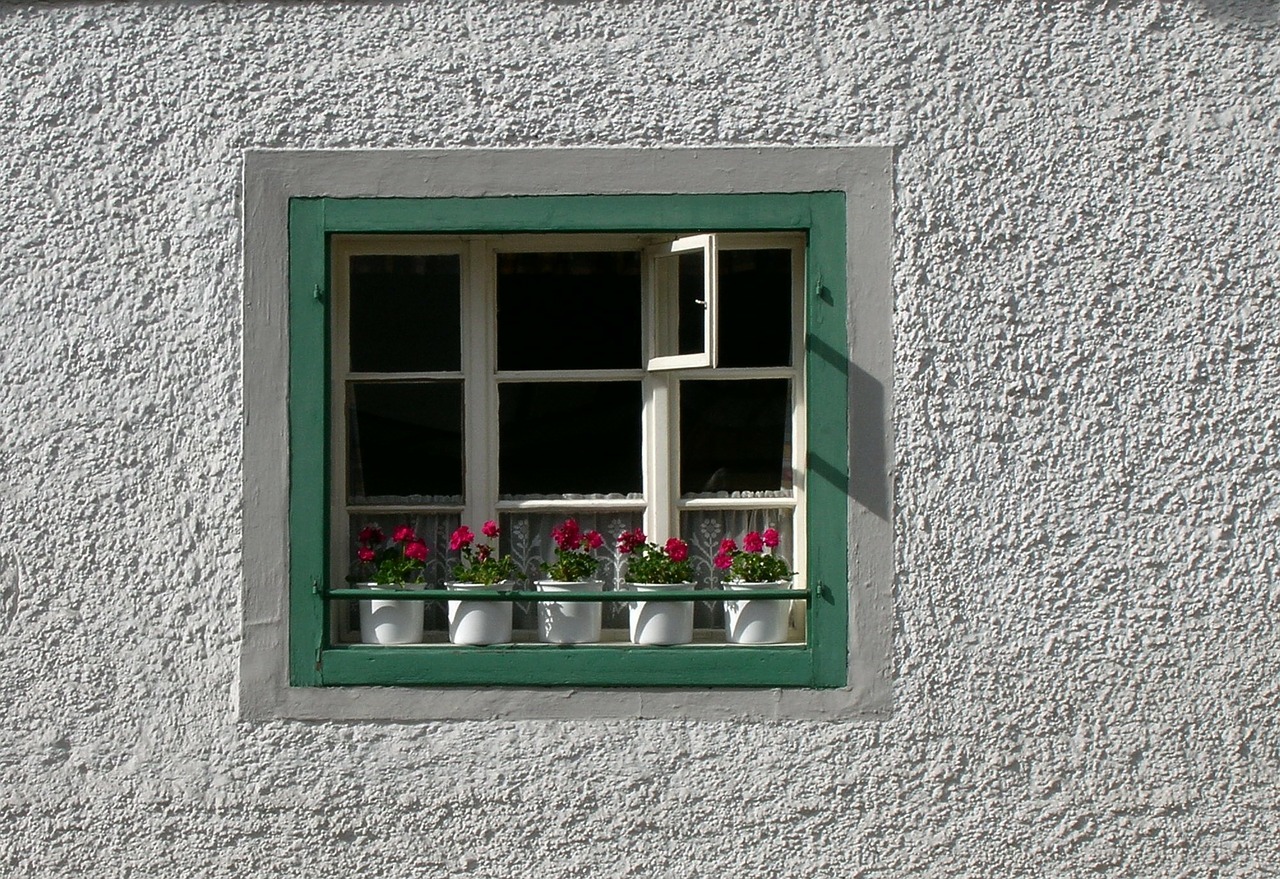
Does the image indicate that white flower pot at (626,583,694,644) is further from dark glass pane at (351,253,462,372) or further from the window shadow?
dark glass pane at (351,253,462,372)

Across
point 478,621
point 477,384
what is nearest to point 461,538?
point 478,621

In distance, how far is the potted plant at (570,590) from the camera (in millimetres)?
4090

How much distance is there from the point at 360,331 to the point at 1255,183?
261 centimetres

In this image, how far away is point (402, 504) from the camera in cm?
429

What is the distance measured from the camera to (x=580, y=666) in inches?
159

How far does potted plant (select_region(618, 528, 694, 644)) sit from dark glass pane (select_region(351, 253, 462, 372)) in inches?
31.5

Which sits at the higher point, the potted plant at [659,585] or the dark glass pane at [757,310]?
the dark glass pane at [757,310]

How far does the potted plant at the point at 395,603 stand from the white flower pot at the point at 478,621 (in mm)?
119

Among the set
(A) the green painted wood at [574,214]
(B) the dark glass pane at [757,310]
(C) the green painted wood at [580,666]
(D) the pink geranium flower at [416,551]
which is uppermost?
(A) the green painted wood at [574,214]

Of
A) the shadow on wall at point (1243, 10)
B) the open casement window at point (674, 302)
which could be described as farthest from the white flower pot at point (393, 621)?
the shadow on wall at point (1243, 10)

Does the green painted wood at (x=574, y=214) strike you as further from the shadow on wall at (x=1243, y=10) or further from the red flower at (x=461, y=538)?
the shadow on wall at (x=1243, y=10)

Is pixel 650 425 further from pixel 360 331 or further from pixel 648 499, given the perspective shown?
pixel 360 331

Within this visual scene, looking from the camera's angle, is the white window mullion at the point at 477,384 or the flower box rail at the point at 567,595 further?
the white window mullion at the point at 477,384

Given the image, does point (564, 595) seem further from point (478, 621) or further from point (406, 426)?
point (406, 426)
